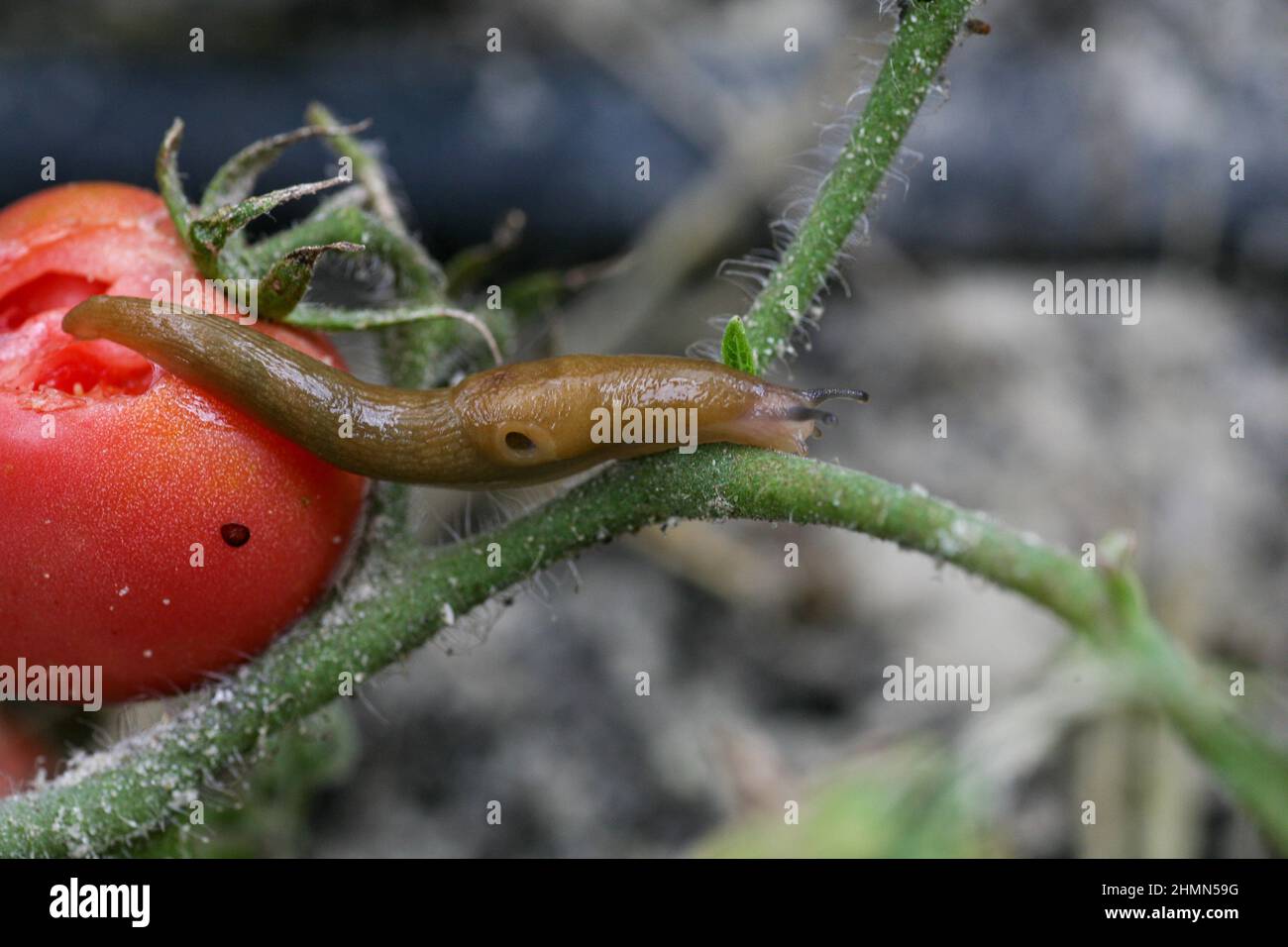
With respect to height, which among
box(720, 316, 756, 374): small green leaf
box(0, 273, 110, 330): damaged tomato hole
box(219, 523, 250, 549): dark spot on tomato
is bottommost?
box(219, 523, 250, 549): dark spot on tomato

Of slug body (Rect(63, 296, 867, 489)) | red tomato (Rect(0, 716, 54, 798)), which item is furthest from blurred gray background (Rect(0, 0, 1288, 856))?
slug body (Rect(63, 296, 867, 489))

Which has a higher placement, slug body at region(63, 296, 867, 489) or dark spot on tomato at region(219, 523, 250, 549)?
slug body at region(63, 296, 867, 489)

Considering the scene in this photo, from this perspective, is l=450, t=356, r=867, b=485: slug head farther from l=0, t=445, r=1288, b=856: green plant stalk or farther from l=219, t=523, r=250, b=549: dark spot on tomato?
l=219, t=523, r=250, b=549: dark spot on tomato

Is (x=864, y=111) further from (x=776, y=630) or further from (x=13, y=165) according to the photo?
(x=13, y=165)

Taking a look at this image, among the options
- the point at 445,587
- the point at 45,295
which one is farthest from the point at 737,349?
the point at 45,295

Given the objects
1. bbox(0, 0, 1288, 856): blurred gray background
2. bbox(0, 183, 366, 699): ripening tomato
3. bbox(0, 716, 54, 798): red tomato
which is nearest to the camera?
bbox(0, 183, 366, 699): ripening tomato

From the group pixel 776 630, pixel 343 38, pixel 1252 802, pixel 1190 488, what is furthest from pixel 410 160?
pixel 1252 802

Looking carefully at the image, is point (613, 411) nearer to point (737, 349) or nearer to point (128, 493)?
point (737, 349)
